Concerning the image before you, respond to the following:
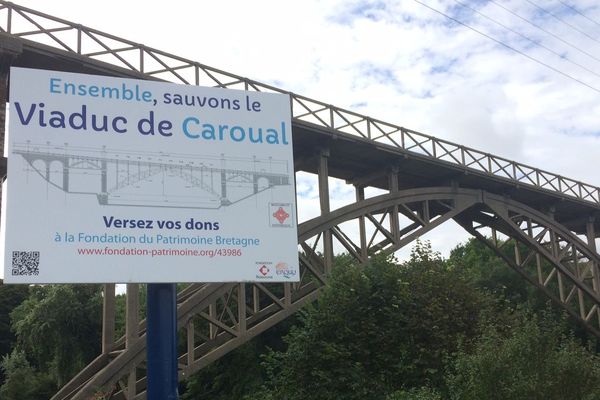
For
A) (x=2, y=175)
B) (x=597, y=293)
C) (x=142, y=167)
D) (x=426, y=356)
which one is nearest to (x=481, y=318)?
(x=426, y=356)

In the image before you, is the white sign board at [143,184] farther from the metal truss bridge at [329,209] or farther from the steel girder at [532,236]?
the steel girder at [532,236]

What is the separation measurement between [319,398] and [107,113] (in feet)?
26.4

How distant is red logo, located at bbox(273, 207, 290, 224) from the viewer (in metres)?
12.2

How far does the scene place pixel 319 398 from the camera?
50.8 feet

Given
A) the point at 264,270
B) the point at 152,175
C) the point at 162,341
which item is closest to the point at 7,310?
the point at 162,341

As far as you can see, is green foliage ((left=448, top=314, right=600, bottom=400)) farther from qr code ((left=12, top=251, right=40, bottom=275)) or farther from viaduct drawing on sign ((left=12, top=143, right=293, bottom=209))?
qr code ((left=12, top=251, right=40, bottom=275))

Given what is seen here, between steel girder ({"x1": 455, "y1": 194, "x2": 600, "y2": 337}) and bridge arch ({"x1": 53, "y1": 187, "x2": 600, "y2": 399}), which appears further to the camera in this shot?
steel girder ({"x1": 455, "y1": 194, "x2": 600, "y2": 337})

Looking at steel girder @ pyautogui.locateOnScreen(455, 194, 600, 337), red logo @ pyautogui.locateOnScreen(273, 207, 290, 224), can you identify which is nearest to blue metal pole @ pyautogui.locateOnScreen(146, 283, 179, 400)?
red logo @ pyautogui.locateOnScreen(273, 207, 290, 224)

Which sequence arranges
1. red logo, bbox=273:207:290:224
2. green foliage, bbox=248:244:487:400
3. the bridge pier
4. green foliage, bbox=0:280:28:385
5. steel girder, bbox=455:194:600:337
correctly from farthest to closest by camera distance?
green foliage, bbox=0:280:28:385, steel girder, bbox=455:194:600:337, the bridge pier, green foliage, bbox=248:244:487:400, red logo, bbox=273:207:290:224

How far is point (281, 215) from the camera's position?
12273 millimetres

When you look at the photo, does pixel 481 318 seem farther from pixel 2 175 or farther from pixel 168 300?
pixel 2 175

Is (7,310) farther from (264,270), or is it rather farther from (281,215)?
(264,270)

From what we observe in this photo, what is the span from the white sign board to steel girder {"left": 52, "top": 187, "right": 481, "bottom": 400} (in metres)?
5.87

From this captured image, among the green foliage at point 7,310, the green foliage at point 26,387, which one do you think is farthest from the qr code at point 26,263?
the green foliage at point 7,310
